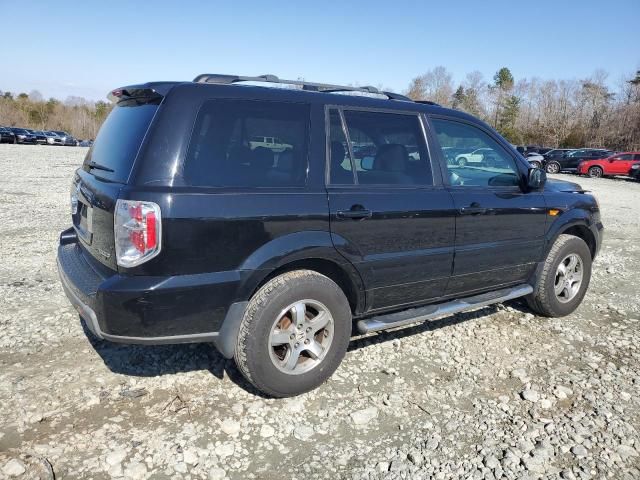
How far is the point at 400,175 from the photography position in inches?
138

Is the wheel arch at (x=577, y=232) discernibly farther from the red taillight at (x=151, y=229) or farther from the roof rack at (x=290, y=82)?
the red taillight at (x=151, y=229)

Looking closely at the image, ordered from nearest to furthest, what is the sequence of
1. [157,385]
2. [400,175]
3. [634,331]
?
1. [157,385]
2. [400,175]
3. [634,331]

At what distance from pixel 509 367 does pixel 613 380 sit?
706 millimetres

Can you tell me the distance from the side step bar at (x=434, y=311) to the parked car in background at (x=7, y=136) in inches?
1836

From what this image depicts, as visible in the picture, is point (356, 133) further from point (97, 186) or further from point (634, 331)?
point (634, 331)

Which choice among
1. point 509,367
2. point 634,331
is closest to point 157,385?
point 509,367

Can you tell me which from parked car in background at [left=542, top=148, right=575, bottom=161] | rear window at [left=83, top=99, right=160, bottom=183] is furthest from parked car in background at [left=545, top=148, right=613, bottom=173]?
rear window at [left=83, top=99, right=160, bottom=183]

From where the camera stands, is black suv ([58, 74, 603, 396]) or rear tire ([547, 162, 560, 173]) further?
rear tire ([547, 162, 560, 173])

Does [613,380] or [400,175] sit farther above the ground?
[400,175]

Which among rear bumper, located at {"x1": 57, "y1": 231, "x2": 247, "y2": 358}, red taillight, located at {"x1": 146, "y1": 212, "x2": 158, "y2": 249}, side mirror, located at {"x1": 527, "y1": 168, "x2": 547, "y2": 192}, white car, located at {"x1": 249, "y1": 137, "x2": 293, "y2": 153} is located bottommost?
rear bumper, located at {"x1": 57, "y1": 231, "x2": 247, "y2": 358}

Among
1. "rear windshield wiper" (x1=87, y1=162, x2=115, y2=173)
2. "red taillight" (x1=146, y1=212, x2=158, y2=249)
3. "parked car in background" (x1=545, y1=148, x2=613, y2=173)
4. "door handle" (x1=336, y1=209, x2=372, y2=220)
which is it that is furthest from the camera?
"parked car in background" (x1=545, y1=148, x2=613, y2=173)

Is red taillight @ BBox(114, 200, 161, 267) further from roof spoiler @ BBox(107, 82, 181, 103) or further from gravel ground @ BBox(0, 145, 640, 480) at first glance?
gravel ground @ BBox(0, 145, 640, 480)

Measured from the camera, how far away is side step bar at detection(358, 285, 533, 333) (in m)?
3.40

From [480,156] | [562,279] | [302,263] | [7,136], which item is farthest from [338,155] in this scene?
[7,136]
